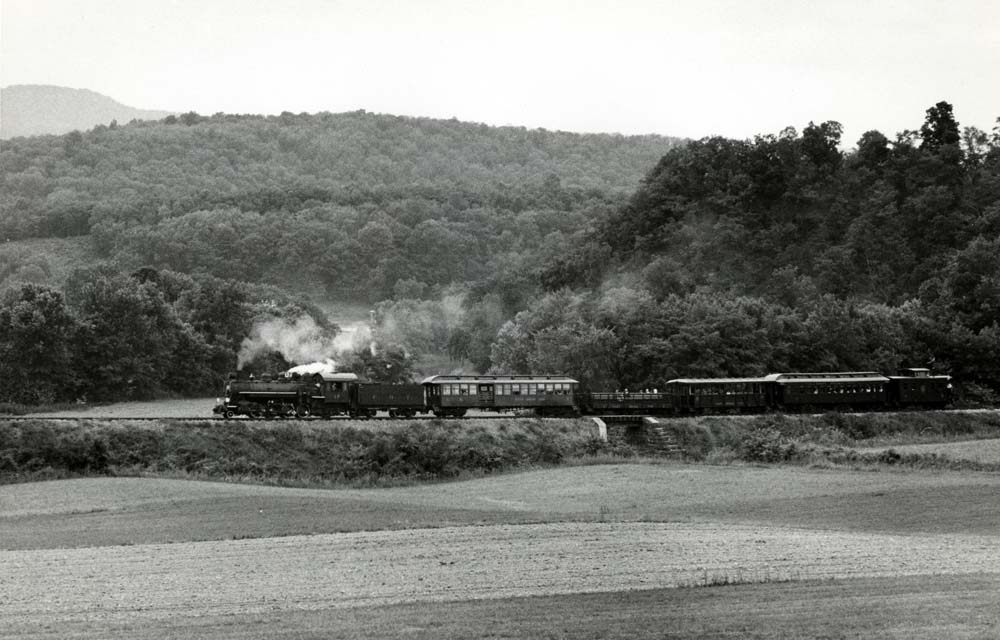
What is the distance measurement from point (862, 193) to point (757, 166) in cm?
1297

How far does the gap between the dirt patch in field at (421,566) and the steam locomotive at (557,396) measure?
97.5 feet

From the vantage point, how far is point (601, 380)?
9200cm

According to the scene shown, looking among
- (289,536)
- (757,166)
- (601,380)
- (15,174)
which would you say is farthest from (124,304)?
(15,174)

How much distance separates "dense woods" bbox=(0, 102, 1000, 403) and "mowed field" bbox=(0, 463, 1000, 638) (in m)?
41.6

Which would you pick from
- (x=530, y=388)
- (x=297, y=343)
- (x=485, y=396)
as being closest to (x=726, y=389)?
(x=530, y=388)

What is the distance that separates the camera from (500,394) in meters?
72.8

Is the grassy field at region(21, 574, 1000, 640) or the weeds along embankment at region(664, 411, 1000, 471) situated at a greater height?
the grassy field at region(21, 574, 1000, 640)

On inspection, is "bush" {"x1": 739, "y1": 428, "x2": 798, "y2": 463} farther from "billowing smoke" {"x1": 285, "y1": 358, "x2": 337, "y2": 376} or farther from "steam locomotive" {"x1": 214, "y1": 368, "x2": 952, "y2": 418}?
"billowing smoke" {"x1": 285, "y1": 358, "x2": 337, "y2": 376}

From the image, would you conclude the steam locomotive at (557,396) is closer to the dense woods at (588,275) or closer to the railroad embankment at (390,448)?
the railroad embankment at (390,448)

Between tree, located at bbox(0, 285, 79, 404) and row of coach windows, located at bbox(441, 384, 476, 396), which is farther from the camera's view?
tree, located at bbox(0, 285, 79, 404)

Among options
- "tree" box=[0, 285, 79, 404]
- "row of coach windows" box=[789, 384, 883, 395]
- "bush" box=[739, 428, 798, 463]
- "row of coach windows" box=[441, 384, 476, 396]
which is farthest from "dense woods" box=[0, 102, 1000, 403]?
"bush" box=[739, 428, 798, 463]

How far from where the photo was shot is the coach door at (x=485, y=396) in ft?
237

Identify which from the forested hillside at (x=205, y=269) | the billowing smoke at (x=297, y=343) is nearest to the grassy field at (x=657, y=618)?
the billowing smoke at (x=297, y=343)

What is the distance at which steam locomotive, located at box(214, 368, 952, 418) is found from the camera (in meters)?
65.0
